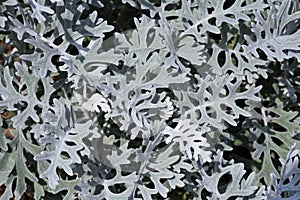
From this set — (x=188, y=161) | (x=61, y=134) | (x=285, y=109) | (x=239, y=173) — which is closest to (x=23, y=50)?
(x=61, y=134)

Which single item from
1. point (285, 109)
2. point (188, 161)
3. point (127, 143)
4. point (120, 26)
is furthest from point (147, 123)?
point (285, 109)

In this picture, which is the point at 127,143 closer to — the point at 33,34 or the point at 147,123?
the point at 147,123

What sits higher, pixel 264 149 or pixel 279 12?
pixel 279 12

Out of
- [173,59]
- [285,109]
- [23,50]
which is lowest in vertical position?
[285,109]

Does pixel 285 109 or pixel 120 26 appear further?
pixel 285 109

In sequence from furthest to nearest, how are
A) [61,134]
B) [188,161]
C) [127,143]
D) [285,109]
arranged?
[285,109] < [188,161] < [127,143] < [61,134]

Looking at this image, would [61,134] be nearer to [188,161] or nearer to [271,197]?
[188,161]

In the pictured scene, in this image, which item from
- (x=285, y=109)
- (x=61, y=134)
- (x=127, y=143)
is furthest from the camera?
(x=285, y=109)
